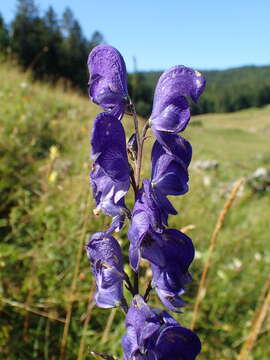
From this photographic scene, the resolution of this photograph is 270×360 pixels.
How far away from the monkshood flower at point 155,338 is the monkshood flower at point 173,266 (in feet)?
0.24

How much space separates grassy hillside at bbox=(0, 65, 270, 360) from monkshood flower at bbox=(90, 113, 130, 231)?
1.77 ft

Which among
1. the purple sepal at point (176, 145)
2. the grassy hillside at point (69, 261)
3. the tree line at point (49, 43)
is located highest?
the tree line at point (49, 43)

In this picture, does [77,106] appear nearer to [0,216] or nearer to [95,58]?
[0,216]

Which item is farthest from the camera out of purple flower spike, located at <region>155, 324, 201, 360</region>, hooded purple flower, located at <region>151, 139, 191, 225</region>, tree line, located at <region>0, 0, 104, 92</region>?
tree line, located at <region>0, 0, 104, 92</region>

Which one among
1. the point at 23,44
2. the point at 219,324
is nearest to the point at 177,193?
the point at 219,324

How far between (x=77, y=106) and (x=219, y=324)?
6.27m

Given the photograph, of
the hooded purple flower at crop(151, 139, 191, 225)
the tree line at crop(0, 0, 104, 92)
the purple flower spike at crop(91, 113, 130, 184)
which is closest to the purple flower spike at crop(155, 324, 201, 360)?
the hooded purple flower at crop(151, 139, 191, 225)

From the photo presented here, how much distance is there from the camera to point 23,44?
97.4 ft

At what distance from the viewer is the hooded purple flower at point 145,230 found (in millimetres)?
877

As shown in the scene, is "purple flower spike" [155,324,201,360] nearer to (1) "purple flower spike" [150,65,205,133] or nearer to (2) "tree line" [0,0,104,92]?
(1) "purple flower spike" [150,65,205,133]

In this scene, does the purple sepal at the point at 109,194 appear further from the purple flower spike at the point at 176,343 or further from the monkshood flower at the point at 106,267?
the purple flower spike at the point at 176,343

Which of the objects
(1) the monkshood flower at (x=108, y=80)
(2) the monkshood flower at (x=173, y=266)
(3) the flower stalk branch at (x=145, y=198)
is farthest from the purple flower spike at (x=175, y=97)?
(2) the monkshood flower at (x=173, y=266)

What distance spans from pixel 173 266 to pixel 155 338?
0.18 meters

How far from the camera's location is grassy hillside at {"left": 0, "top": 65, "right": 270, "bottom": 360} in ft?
7.01
